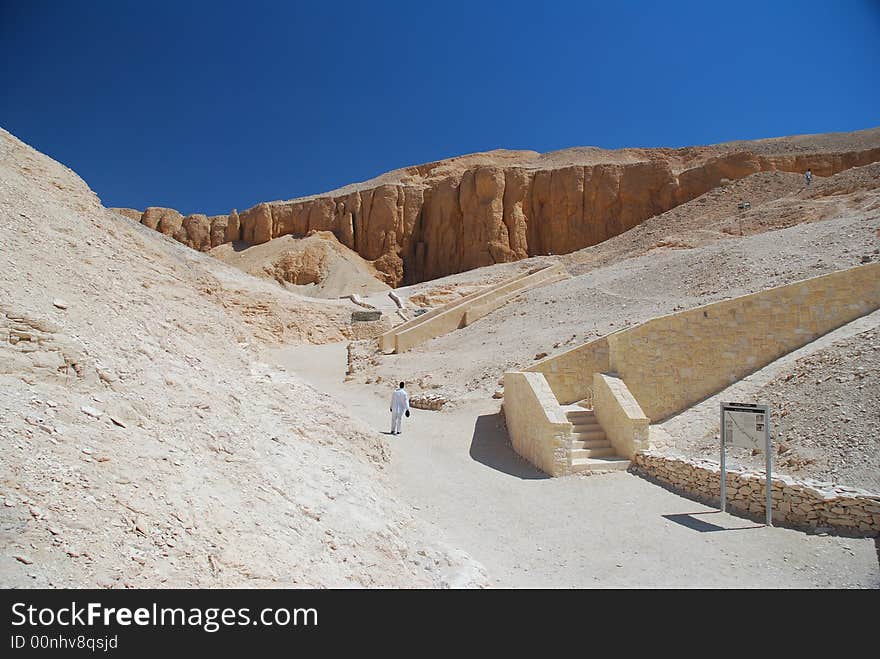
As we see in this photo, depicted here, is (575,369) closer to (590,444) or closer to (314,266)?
(590,444)

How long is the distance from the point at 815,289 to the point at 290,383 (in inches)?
371

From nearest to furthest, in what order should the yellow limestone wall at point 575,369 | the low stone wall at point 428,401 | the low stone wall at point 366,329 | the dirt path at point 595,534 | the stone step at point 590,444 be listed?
the dirt path at point 595,534
the stone step at point 590,444
the yellow limestone wall at point 575,369
the low stone wall at point 428,401
the low stone wall at point 366,329

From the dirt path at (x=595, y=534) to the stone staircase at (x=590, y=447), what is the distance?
0.23m

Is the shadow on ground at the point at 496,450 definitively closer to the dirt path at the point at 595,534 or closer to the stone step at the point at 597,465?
the dirt path at the point at 595,534

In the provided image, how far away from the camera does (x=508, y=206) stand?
149 ft

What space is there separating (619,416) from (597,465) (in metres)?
0.99

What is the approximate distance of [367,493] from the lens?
579cm

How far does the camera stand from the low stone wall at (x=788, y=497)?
5824mm

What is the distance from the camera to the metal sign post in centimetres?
643

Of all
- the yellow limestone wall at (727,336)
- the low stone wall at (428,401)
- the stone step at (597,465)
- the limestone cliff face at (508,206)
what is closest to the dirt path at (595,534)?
the stone step at (597,465)

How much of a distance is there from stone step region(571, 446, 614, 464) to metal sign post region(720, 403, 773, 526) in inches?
89.2

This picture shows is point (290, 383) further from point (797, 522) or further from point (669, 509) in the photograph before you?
point (797, 522)

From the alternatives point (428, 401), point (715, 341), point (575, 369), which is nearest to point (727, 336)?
point (715, 341)

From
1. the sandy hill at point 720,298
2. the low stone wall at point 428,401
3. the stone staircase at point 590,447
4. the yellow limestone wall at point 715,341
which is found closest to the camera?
the sandy hill at point 720,298
